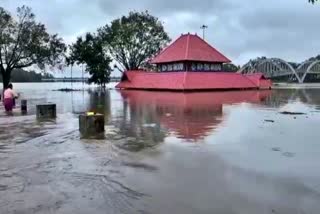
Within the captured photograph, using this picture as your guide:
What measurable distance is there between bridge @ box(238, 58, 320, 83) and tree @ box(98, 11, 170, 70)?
46.4m

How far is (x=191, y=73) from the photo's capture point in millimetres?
54219

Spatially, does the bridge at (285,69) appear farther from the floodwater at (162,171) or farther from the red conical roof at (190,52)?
the floodwater at (162,171)

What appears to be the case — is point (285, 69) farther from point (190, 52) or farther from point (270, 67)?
point (190, 52)

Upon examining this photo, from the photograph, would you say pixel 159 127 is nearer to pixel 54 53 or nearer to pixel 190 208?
pixel 190 208

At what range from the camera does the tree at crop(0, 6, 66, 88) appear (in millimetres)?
48281

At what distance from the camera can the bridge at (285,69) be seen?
11374 centimetres

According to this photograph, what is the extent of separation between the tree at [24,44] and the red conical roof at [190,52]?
592 inches

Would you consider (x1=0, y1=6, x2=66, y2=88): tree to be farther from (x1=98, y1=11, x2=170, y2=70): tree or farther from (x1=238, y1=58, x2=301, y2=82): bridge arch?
(x1=238, y1=58, x2=301, y2=82): bridge arch

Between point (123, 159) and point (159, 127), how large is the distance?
5.65 m

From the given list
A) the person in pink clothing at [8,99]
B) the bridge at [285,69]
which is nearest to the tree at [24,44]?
the person in pink clothing at [8,99]

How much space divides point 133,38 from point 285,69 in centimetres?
6512

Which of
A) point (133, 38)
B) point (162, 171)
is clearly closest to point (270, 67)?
point (133, 38)

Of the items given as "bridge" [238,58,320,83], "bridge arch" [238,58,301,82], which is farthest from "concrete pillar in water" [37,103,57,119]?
"bridge arch" [238,58,301,82]

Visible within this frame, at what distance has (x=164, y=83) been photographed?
54406 millimetres
